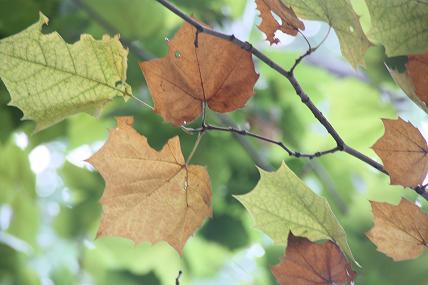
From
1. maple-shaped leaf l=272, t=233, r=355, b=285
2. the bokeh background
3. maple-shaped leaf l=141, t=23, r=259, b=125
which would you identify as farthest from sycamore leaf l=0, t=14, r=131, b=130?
the bokeh background

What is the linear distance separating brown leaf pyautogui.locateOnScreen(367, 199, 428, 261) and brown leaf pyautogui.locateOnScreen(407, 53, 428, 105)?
0.20ft

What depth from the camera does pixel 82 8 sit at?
0.70 m

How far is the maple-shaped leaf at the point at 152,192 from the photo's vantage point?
1.12 ft


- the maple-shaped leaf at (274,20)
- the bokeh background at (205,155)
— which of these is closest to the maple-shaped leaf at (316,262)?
the maple-shaped leaf at (274,20)

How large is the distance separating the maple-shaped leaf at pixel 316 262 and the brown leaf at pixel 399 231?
0.02m

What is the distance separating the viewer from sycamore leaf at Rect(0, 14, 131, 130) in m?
0.33

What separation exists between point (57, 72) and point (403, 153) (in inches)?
7.5

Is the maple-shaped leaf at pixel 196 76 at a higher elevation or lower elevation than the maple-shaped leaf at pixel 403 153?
lower

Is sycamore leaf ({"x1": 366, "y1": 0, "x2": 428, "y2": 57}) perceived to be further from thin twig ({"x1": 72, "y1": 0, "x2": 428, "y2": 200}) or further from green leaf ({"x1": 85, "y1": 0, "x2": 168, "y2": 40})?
green leaf ({"x1": 85, "y1": 0, "x2": 168, "y2": 40})

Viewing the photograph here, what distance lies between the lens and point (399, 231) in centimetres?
33

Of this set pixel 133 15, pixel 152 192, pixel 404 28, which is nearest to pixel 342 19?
pixel 404 28

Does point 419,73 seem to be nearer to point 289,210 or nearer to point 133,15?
point 289,210

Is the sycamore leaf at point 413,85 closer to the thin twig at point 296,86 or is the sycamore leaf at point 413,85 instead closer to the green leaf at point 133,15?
the thin twig at point 296,86

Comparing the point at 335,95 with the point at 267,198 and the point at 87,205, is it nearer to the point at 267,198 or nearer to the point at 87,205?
the point at 87,205
